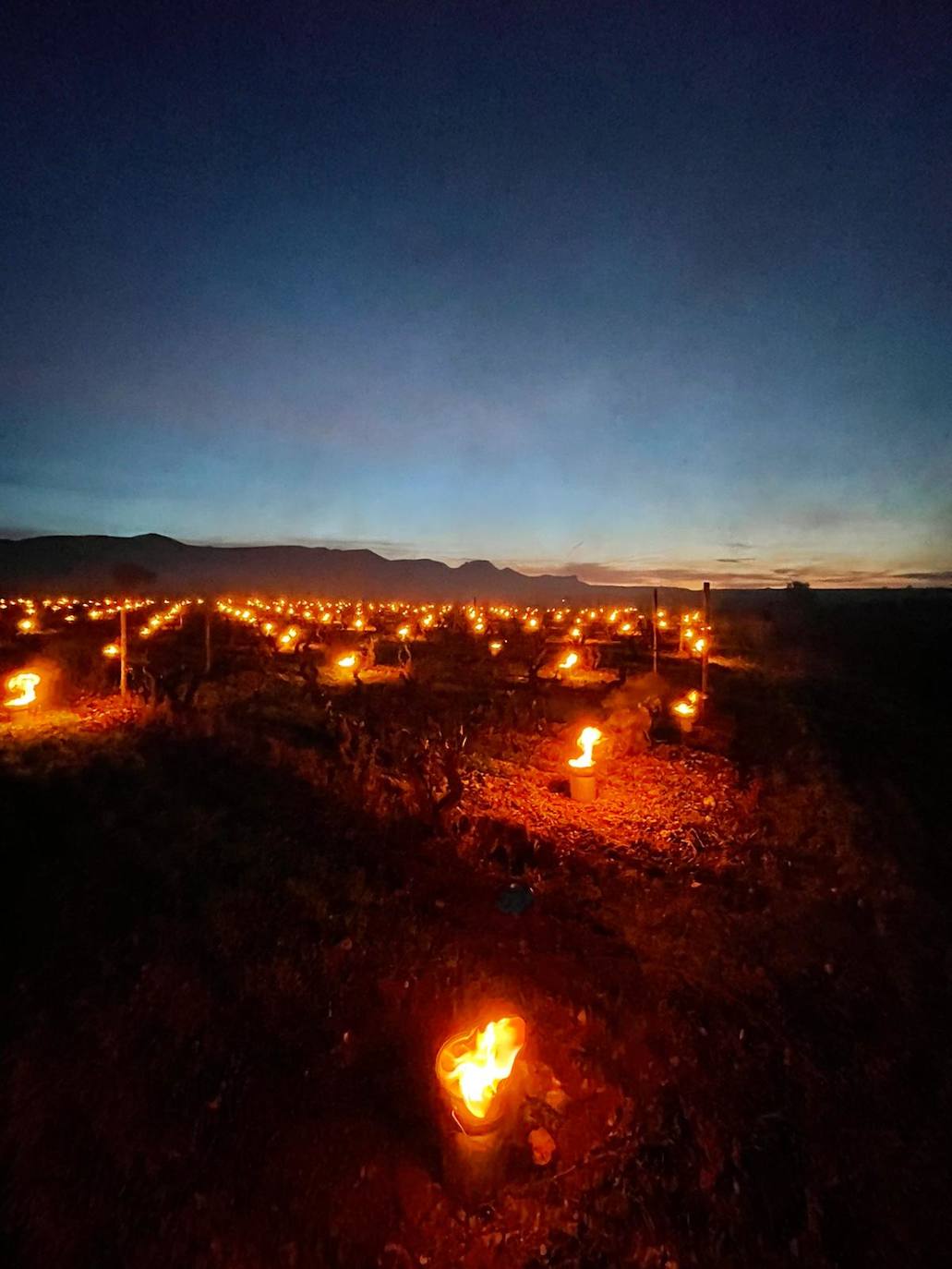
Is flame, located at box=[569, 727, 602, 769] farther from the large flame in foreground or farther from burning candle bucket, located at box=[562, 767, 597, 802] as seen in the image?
the large flame in foreground

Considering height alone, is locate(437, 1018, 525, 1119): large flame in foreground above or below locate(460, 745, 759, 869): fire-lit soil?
above

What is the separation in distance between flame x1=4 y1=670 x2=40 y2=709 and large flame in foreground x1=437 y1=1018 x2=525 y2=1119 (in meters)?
11.7

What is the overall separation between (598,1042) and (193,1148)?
260cm

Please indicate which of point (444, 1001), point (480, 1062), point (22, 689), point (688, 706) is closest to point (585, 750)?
point (688, 706)

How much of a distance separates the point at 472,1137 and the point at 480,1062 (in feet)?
1.07

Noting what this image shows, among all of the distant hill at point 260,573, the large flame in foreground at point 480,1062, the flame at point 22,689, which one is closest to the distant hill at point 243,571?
the distant hill at point 260,573

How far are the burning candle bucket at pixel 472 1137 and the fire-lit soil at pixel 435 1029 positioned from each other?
0.10 metres

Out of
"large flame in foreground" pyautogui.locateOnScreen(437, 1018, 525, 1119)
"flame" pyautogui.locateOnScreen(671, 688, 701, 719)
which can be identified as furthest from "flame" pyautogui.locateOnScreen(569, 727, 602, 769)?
"large flame in foreground" pyautogui.locateOnScreen(437, 1018, 525, 1119)

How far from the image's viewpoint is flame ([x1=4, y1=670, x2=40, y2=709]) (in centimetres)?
1204

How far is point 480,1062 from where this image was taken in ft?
11.8

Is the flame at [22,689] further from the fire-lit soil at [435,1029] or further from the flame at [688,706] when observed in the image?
the flame at [688,706]

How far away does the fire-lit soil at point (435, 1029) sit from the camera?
340 cm

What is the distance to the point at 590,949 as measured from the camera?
5887 millimetres

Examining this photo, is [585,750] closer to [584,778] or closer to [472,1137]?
[584,778]
